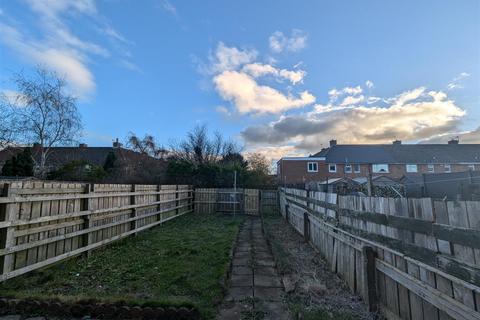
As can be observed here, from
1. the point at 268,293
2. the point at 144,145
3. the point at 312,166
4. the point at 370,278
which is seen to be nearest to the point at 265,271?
the point at 268,293

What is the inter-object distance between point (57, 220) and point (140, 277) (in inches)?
78.6

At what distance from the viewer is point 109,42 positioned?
9.26 meters

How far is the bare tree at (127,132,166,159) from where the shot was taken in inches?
1243

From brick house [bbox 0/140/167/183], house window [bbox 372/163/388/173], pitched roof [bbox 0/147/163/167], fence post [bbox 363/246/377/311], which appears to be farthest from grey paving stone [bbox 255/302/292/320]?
house window [bbox 372/163/388/173]

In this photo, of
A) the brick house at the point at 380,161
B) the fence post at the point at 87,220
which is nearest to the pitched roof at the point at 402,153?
the brick house at the point at 380,161

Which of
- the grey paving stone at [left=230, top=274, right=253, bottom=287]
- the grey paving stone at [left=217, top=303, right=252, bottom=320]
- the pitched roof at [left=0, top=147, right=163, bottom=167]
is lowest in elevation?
the grey paving stone at [left=230, top=274, right=253, bottom=287]

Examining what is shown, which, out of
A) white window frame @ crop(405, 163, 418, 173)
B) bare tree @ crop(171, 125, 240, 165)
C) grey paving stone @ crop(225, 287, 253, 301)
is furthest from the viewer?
white window frame @ crop(405, 163, 418, 173)

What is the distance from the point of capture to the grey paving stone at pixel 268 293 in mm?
3709

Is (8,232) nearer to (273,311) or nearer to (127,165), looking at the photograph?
(273,311)

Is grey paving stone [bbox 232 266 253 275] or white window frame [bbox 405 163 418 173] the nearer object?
grey paving stone [bbox 232 266 253 275]

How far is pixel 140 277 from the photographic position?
4.47 meters

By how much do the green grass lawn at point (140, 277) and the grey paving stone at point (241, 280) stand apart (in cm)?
20

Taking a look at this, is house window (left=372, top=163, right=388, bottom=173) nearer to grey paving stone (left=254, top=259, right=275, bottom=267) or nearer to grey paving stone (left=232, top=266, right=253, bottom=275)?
grey paving stone (left=254, top=259, right=275, bottom=267)

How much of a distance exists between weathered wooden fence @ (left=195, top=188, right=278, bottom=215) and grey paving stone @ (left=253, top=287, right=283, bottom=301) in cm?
1157
